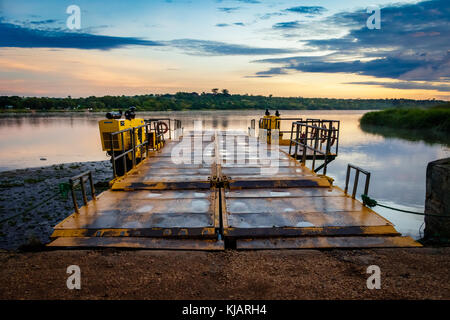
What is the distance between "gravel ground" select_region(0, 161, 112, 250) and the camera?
7805mm

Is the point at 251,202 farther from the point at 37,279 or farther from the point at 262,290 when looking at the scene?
the point at 37,279

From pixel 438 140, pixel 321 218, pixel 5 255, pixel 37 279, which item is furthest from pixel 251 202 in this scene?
pixel 438 140

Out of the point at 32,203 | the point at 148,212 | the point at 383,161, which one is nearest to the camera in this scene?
the point at 148,212

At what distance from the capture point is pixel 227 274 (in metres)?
3.56

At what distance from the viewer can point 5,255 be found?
4164 mm

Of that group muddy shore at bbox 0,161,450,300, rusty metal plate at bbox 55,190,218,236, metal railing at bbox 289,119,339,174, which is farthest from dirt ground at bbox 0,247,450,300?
metal railing at bbox 289,119,339,174

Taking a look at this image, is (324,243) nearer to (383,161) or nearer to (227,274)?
(227,274)

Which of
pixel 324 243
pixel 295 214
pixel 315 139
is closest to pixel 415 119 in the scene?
pixel 315 139

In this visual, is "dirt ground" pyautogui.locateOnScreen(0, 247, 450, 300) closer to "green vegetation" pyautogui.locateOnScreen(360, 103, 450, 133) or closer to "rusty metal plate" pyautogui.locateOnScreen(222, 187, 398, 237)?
"rusty metal plate" pyautogui.locateOnScreen(222, 187, 398, 237)

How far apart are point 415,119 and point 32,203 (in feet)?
176

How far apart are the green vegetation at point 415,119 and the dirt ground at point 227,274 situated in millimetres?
45287

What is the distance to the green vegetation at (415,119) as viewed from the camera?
136 ft

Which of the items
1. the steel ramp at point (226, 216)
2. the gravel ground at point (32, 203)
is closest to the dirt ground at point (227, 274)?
the steel ramp at point (226, 216)
